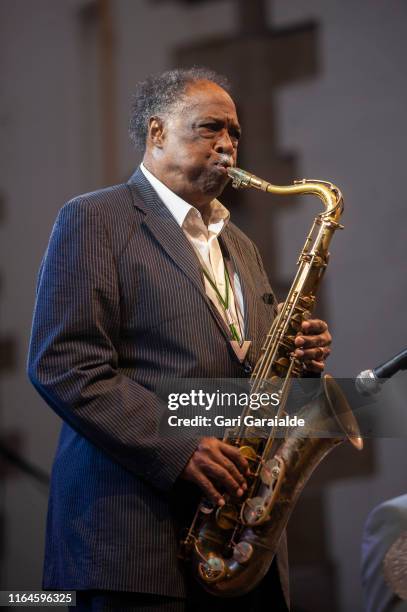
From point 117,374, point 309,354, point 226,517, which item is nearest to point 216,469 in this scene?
point 226,517

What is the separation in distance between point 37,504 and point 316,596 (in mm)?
955

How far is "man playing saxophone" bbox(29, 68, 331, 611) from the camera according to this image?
1488 mm

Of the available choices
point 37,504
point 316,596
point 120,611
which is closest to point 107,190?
point 120,611

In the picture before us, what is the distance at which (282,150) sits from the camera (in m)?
2.70

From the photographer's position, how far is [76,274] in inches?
61.9

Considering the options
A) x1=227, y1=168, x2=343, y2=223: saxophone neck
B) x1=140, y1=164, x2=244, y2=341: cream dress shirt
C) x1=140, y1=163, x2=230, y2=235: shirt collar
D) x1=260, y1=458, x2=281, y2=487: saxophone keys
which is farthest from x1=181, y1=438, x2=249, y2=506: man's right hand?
x1=227, y1=168, x2=343, y2=223: saxophone neck

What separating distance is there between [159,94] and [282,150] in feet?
2.55

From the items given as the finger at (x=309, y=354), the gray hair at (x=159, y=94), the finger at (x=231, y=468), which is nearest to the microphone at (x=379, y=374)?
the finger at (x=309, y=354)

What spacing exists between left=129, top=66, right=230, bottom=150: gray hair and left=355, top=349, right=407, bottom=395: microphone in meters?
0.84

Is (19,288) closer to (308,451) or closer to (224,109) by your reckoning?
(224,109)

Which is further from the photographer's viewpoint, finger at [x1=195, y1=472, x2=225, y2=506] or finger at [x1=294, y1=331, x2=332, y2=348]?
finger at [x1=294, y1=331, x2=332, y2=348]

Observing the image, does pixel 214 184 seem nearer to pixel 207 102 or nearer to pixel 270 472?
pixel 207 102

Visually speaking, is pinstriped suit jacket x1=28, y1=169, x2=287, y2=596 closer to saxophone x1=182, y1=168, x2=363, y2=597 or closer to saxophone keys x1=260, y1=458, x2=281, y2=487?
saxophone x1=182, y1=168, x2=363, y2=597

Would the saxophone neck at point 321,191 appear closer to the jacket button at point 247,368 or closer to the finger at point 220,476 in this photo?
the jacket button at point 247,368
